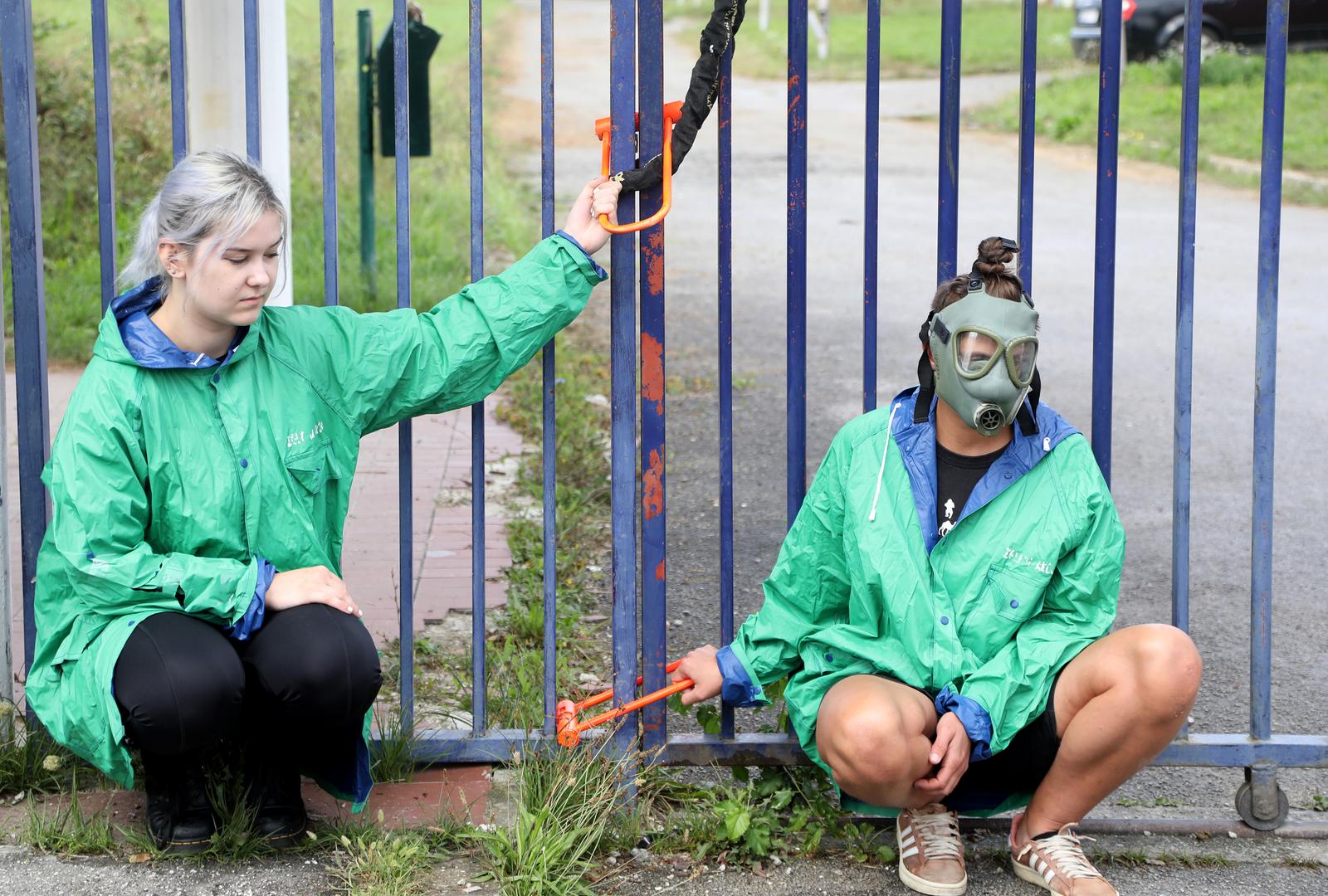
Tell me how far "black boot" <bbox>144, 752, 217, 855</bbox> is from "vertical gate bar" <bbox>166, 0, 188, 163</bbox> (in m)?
1.19

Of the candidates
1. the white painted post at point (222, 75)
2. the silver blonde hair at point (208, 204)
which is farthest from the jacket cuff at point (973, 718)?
the white painted post at point (222, 75)

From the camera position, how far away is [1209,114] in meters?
15.7

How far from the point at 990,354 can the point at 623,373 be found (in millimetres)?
727

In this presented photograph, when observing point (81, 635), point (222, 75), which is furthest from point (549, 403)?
point (222, 75)

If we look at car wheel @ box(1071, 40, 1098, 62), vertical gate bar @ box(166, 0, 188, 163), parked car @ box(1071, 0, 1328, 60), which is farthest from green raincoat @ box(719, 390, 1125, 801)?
car wheel @ box(1071, 40, 1098, 62)

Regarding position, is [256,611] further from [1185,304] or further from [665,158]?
[1185,304]

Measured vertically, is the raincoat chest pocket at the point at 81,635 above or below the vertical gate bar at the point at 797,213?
below

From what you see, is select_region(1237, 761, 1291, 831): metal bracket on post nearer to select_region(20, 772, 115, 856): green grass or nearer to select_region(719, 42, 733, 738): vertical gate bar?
select_region(719, 42, 733, 738): vertical gate bar

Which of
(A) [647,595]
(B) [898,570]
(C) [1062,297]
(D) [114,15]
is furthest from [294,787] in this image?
(D) [114,15]

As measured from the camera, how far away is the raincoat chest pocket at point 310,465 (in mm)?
2867

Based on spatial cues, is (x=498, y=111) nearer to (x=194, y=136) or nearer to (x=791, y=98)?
(x=194, y=136)

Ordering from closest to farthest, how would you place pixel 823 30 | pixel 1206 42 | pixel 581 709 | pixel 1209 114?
pixel 581 709, pixel 1209 114, pixel 1206 42, pixel 823 30

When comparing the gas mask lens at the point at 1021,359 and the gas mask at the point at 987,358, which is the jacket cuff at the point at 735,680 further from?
the gas mask lens at the point at 1021,359

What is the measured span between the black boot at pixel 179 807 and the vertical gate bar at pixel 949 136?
176cm
